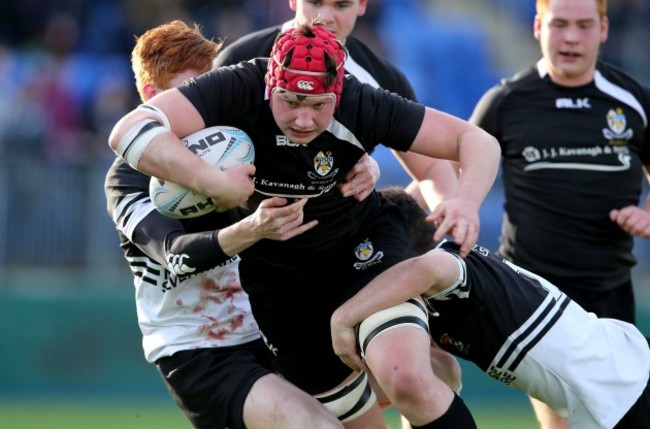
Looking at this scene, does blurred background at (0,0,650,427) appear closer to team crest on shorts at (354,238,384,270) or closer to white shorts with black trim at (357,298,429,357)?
team crest on shorts at (354,238,384,270)

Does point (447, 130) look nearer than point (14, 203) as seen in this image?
Yes

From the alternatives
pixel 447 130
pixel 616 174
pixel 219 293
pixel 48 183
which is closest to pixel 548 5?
pixel 616 174

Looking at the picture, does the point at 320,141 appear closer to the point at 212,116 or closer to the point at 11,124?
the point at 212,116

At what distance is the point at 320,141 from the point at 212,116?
0.47 meters

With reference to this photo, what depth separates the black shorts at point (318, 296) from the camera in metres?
5.34

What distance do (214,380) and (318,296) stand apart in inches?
23.2

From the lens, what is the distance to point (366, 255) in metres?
5.35

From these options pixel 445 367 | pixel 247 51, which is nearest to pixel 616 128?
pixel 445 367

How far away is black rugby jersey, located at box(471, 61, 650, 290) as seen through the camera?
706 cm

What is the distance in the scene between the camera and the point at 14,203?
11.1 meters

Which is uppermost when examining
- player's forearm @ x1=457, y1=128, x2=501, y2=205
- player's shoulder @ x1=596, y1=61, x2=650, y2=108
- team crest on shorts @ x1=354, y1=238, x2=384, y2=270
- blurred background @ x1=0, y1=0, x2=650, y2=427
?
player's forearm @ x1=457, y1=128, x2=501, y2=205

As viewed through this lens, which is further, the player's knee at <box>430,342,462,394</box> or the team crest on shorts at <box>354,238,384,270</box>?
the player's knee at <box>430,342,462,394</box>

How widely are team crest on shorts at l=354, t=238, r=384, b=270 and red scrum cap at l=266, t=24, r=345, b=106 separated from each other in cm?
77

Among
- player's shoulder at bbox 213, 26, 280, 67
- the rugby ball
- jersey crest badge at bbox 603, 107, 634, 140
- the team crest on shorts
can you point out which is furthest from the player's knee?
jersey crest badge at bbox 603, 107, 634, 140
